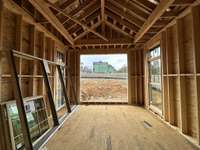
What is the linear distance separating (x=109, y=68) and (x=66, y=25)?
394cm

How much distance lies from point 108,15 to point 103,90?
430cm

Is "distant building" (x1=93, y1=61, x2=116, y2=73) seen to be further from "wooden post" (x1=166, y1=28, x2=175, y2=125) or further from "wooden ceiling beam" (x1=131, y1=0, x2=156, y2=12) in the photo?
"wooden ceiling beam" (x1=131, y1=0, x2=156, y2=12)

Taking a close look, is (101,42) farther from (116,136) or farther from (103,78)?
(116,136)

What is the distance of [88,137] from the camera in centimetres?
363

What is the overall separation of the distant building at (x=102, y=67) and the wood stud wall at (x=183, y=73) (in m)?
4.19

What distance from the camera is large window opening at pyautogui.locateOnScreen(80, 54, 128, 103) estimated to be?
876 cm

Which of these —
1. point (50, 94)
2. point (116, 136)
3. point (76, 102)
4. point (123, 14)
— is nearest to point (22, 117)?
point (50, 94)

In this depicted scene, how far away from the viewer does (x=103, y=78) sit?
9.12m

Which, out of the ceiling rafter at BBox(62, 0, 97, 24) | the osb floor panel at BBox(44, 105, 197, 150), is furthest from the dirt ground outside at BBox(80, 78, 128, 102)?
the ceiling rafter at BBox(62, 0, 97, 24)

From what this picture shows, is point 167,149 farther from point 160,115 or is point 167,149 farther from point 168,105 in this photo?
point 160,115

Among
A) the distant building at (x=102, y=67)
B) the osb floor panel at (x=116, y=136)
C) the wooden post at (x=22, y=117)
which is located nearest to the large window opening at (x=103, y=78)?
the distant building at (x=102, y=67)

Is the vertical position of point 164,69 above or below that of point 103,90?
above

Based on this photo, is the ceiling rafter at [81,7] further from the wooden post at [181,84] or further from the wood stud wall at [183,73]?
the wooden post at [181,84]

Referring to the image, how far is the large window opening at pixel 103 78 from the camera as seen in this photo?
28.7 ft
